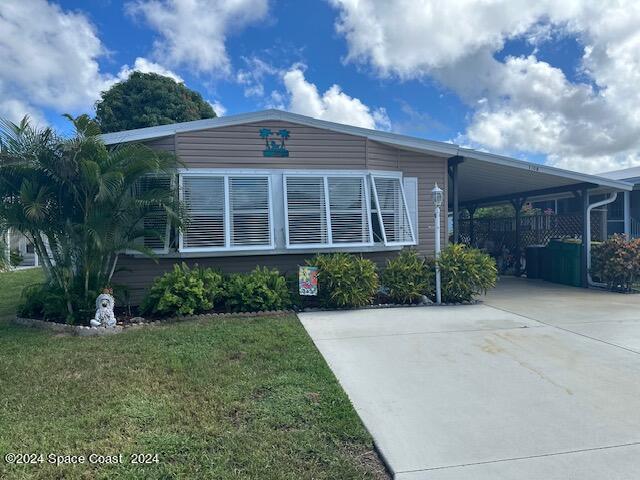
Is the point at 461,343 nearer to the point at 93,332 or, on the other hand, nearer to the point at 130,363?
the point at 130,363

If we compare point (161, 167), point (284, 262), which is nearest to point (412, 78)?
point (284, 262)

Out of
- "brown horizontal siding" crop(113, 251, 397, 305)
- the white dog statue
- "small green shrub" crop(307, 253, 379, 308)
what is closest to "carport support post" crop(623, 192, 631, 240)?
"small green shrub" crop(307, 253, 379, 308)

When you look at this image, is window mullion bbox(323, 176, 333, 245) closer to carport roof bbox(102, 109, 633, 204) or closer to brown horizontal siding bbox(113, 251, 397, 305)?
carport roof bbox(102, 109, 633, 204)

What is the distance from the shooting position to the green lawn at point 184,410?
2629mm

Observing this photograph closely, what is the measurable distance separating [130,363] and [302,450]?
259cm

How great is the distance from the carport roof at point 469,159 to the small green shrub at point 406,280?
2530mm

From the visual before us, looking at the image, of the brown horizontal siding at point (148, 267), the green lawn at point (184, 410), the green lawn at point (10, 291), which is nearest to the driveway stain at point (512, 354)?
the green lawn at point (184, 410)

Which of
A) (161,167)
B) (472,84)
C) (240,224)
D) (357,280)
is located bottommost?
(357,280)

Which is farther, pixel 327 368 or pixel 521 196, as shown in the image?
pixel 521 196

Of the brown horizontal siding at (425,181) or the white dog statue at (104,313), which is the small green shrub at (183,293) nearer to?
the white dog statue at (104,313)

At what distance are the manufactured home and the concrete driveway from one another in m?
1.76

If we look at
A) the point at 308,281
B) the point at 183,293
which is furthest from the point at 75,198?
the point at 308,281

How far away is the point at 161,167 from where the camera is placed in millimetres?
6676

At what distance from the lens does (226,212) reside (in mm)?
7598
